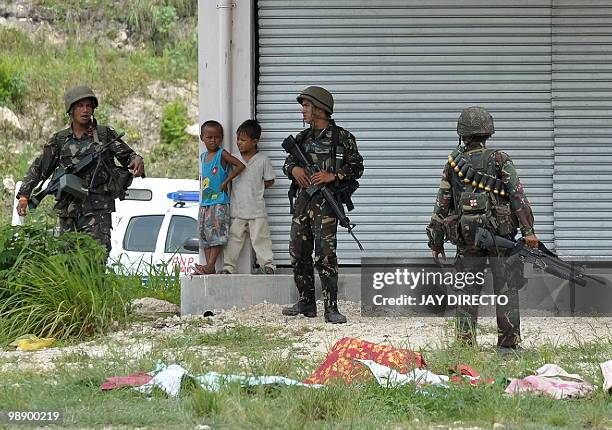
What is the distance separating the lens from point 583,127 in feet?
38.3

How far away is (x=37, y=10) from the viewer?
93.6 ft

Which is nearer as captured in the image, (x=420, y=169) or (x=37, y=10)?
(x=420, y=169)

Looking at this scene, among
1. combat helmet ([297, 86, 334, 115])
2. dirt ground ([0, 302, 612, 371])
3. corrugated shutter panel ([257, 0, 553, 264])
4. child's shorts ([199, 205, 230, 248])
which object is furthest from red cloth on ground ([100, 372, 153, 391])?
corrugated shutter panel ([257, 0, 553, 264])

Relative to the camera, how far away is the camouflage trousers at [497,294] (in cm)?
881

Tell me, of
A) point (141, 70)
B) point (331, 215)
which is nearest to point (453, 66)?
point (331, 215)

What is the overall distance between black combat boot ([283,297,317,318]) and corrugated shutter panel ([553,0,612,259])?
2.49 metres

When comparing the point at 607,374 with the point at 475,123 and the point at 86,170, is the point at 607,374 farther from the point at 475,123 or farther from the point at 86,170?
the point at 86,170

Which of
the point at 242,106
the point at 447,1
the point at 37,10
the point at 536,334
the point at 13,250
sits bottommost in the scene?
the point at 536,334

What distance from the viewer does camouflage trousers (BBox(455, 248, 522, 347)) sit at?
28.9ft

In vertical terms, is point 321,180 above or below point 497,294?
above

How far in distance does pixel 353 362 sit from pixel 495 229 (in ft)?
5.65

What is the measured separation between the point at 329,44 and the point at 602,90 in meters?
2.51

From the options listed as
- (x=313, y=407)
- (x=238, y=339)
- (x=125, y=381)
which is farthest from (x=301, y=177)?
(x=313, y=407)

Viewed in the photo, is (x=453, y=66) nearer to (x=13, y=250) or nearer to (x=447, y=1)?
(x=447, y=1)
